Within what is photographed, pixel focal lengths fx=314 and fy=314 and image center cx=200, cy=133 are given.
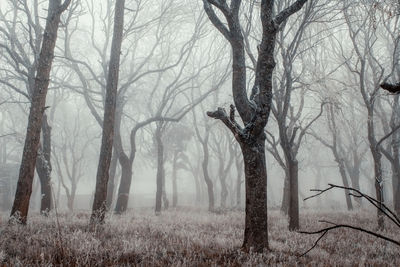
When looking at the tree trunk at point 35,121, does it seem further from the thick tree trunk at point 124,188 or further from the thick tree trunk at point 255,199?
the thick tree trunk at point 124,188

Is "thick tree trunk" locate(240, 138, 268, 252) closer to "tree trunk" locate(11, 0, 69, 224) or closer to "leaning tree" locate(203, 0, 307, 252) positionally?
"leaning tree" locate(203, 0, 307, 252)

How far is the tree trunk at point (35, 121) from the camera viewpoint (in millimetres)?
7523

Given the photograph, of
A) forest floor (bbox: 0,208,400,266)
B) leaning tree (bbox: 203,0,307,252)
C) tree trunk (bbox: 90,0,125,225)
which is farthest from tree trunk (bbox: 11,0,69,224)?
leaning tree (bbox: 203,0,307,252)

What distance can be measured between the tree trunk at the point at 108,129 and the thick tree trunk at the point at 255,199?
409 cm

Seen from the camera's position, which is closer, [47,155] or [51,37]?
[51,37]

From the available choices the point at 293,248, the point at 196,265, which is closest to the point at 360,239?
the point at 293,248

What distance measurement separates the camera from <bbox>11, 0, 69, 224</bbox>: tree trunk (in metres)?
7.52

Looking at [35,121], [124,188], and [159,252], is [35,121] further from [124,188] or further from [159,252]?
[124,188]

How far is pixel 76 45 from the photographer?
63.3 ft

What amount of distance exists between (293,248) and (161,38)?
13.9 m

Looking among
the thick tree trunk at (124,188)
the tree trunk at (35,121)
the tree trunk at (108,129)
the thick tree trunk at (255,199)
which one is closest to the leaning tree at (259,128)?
the thick tree trunk at (255,199)

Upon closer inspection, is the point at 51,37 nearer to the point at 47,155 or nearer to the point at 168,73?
the point at 47,155

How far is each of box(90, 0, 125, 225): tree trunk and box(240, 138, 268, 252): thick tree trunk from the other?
409cm

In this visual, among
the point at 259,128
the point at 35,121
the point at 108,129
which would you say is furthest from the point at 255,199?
the point at 35,121
